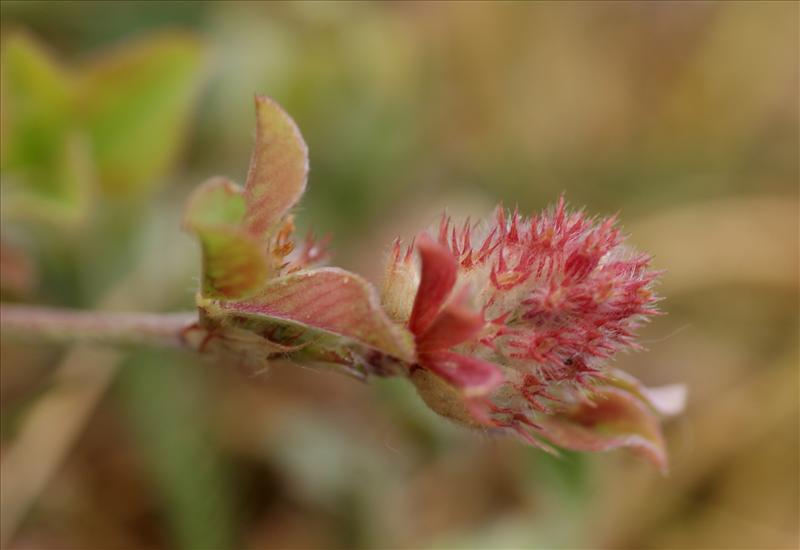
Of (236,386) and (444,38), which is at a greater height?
(444,38)

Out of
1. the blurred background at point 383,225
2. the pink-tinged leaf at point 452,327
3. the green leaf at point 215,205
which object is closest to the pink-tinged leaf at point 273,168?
the green leaf at point 215,205

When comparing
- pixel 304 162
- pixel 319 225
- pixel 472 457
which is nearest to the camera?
pixel 304 162

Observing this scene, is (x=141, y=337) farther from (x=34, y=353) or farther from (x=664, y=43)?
(x=664, y=43)

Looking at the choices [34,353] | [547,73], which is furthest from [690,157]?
[34,353]

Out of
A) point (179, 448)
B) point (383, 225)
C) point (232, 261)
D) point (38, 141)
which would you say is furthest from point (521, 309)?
point (383, 225)

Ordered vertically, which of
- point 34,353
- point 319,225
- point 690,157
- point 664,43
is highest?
point 664,43

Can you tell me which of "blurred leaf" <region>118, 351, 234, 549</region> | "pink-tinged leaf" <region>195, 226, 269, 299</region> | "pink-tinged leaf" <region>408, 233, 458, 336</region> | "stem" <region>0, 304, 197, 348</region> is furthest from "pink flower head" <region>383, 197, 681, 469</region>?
"blurred leaf" <region>118, 351, 234, 549</region>

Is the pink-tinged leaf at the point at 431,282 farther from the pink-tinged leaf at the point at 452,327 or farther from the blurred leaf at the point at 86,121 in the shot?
the blurred leaf at the point at 86,121
